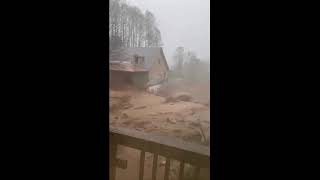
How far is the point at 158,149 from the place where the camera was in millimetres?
871

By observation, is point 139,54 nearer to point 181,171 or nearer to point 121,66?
point 121,66

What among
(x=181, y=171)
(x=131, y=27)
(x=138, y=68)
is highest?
(x=131, y=27)

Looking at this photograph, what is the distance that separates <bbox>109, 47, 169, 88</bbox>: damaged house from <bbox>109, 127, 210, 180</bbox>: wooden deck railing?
148 mm

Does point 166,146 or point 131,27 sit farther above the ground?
point 131,27

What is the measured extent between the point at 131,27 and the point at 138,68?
124 mm

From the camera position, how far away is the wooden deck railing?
2.77ft

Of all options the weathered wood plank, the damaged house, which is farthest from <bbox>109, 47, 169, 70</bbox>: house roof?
the weathered wood plank

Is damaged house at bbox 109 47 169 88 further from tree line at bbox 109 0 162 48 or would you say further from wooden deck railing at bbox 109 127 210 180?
wooden deck railing at bbox 109 127 210 180

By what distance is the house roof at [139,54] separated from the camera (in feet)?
2.86

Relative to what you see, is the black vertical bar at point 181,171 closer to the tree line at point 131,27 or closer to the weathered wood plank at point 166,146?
the weathered wood plank at point 166,146

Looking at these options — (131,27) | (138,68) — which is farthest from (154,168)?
(131,27)

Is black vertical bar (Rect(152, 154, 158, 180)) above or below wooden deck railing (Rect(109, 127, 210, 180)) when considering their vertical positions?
below

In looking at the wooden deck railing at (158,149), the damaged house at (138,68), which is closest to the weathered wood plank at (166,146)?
the wooden deck railing at (158,149)
